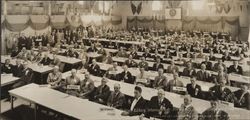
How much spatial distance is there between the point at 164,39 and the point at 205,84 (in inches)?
147

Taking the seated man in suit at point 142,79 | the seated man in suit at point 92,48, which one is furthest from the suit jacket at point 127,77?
the seated man in suit at point 92,48

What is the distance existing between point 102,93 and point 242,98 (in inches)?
83.1

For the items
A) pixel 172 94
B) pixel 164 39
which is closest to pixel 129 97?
pixel 172 94

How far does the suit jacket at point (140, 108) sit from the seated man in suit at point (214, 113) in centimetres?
76

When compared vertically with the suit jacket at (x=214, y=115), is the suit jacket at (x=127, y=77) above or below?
above

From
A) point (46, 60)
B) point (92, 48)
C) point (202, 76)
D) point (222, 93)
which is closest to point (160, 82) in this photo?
point (202, 76)

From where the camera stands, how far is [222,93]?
13.6 feet

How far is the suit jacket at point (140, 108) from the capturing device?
335 centimetres

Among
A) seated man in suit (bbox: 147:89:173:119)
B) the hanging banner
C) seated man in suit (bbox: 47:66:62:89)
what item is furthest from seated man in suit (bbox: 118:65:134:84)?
the hanging banner

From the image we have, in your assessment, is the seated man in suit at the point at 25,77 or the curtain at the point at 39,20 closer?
the curtain at the point at 39,20

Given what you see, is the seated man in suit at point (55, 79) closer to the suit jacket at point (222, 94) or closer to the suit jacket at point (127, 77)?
A: the suit jacket at point (127, 77)

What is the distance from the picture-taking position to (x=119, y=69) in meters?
5.87

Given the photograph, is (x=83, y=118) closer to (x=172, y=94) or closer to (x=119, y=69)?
(x=172, y=94)

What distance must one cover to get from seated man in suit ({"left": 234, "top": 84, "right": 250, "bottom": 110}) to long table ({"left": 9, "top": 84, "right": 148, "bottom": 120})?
1713 mm
